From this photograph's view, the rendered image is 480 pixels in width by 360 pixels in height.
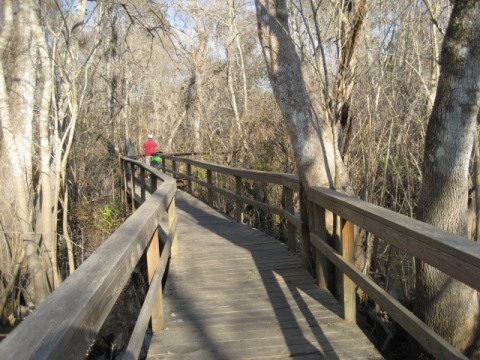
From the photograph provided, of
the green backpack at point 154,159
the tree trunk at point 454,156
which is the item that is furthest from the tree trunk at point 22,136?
the green backpack at point 154,159

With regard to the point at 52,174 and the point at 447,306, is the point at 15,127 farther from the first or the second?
the point at 447,306

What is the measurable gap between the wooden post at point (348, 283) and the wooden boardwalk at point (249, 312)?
9 cm

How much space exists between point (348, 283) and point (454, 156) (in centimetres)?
137

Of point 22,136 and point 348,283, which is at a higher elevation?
point 22,136

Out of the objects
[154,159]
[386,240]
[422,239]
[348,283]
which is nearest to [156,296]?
[348,283]

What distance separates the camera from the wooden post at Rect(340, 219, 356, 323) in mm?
3562

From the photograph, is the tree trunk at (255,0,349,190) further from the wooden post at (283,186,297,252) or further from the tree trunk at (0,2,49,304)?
the tree trunk at (0,2,49,304)

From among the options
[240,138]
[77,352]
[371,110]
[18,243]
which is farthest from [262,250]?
[240,138]

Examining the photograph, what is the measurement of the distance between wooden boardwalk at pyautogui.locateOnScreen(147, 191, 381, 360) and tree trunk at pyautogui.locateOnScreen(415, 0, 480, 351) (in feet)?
2.90

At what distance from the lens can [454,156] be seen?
12.5 feet

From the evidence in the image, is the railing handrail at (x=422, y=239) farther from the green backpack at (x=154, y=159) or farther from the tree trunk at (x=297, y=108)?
the green backpack at (x=154, y=159)

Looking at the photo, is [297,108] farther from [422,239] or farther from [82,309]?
[82,309]

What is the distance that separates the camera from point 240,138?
41.1 feet

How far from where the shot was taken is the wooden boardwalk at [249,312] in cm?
314
